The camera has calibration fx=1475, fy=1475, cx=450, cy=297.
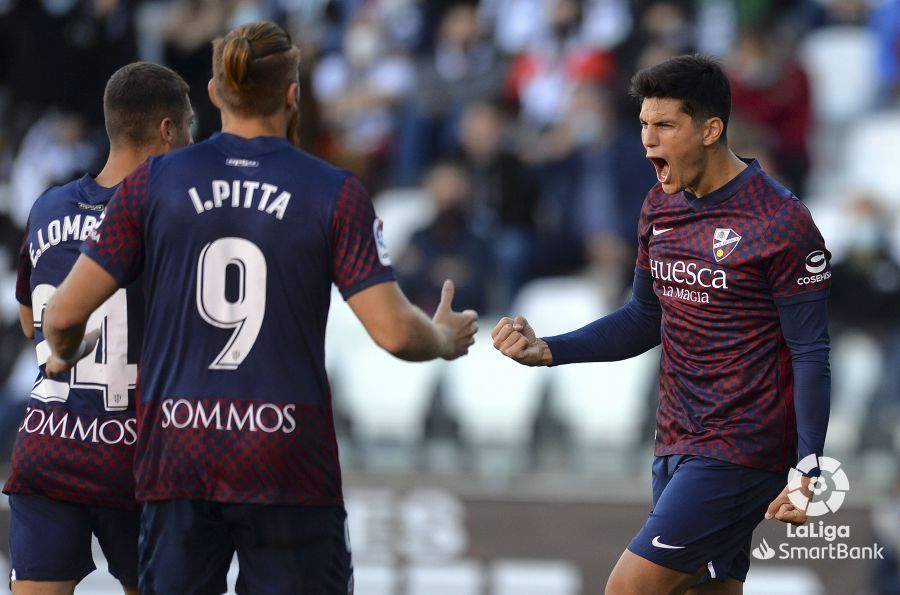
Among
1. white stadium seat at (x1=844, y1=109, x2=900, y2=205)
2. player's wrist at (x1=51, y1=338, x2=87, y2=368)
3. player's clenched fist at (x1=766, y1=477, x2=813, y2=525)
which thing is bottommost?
player's clenched fist at (x1=766, y1=477, x2=813, y2=525)

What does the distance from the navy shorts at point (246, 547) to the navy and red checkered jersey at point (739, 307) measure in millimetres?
1262

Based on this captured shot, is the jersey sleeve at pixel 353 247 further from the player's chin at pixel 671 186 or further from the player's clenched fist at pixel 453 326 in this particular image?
the player's chin at pixel 671 186

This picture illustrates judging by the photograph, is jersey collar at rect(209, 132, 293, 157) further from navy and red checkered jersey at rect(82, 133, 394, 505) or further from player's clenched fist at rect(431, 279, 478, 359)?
player's clenched fist at rect(431, 279, 478, 359)

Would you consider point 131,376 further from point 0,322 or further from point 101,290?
point 0,322

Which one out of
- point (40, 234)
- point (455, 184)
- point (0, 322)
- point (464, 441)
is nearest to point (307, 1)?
point (455, 184)

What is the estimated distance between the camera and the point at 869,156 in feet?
39.6

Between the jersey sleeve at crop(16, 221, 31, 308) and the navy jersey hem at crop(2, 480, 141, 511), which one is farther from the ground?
the jersey sleeve at crop(16, 221, 31, 308)

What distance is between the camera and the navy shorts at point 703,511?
4.58 meters

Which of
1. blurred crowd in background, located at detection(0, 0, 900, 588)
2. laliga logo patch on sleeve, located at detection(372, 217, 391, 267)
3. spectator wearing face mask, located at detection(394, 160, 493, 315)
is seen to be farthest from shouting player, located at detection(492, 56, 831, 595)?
spectator wearing face mask, located at detection(394, 160, 493, 315)

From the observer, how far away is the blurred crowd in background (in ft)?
33.9

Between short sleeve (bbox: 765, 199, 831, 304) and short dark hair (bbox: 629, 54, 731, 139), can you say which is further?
short dark hair (bbox: 629, 54, 731, 139)

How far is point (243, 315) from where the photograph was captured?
13.3ft

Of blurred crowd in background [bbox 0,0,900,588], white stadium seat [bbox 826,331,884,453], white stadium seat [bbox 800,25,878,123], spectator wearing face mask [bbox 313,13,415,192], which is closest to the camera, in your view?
white stadium seat [bbox 826,331,884,453]

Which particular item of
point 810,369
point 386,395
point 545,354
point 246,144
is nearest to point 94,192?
point 246,144
